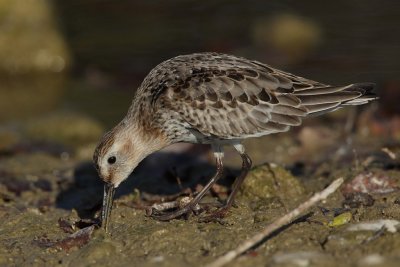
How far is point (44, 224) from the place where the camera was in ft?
25.1

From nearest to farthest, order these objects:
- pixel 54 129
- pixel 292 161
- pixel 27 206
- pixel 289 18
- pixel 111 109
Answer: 1. pixel 27 206
2. pixel 292 161
3. pixel 54 129
4. pixel 111 109
5. pixel 289 18

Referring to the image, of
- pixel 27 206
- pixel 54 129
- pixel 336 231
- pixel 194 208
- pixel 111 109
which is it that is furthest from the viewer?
pixel 111 109

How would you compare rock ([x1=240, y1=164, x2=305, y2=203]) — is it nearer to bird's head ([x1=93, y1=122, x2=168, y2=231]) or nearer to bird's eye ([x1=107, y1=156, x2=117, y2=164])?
bird's head ([x1=93, y1=122, x2=168, y2=231])

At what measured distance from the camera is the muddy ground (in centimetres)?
603

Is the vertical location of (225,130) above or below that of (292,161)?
above

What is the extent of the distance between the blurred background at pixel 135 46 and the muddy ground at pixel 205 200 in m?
1.33

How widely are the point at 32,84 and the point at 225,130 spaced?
834 cm

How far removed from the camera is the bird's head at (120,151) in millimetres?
7941

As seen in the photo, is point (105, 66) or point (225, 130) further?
point (105, 66)

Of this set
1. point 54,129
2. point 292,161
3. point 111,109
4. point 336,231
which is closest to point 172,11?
point 111,109

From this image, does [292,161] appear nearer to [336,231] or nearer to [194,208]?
[194,208]

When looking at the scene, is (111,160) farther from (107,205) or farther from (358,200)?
(358,200)

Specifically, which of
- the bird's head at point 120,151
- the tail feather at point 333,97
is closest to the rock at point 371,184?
the tail feather at point 333,97

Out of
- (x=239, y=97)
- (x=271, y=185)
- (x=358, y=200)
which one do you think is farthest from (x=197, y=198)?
(x=358, y=200)
